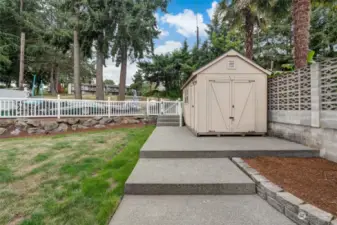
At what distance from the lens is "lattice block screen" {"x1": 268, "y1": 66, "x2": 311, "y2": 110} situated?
4770mm

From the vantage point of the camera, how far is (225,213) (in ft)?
7.89

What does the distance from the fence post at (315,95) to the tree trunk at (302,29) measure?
134cm

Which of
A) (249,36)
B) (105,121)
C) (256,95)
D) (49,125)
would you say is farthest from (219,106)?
(49,125)

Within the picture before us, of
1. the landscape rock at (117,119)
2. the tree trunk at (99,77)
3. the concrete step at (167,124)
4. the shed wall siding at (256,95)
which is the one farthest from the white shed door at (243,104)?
the tree trunk at (99,77)

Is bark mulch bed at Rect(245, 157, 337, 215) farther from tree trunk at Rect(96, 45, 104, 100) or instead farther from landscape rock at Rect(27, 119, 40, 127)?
tree trunk at Rect(96, 45, 104, 100)

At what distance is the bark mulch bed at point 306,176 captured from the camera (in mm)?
2410

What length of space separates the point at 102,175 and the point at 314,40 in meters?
20.4

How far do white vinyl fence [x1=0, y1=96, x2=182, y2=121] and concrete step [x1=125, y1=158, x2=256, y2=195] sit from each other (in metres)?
6.78

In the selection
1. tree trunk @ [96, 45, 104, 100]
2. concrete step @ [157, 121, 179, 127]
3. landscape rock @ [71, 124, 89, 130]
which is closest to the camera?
landscape rock @ [71, 124, 89, 130]

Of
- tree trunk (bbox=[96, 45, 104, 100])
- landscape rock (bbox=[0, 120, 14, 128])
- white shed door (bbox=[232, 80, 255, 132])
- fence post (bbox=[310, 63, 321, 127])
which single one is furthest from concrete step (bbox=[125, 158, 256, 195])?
tree trunk (bbox=[96, 45, 104, 100])

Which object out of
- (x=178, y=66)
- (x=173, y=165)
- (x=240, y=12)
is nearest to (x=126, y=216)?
(x=173, y=165)

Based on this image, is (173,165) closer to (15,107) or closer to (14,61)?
(15,107)

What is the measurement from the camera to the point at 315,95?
4.42m

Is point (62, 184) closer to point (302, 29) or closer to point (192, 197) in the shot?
point (192, 197)
